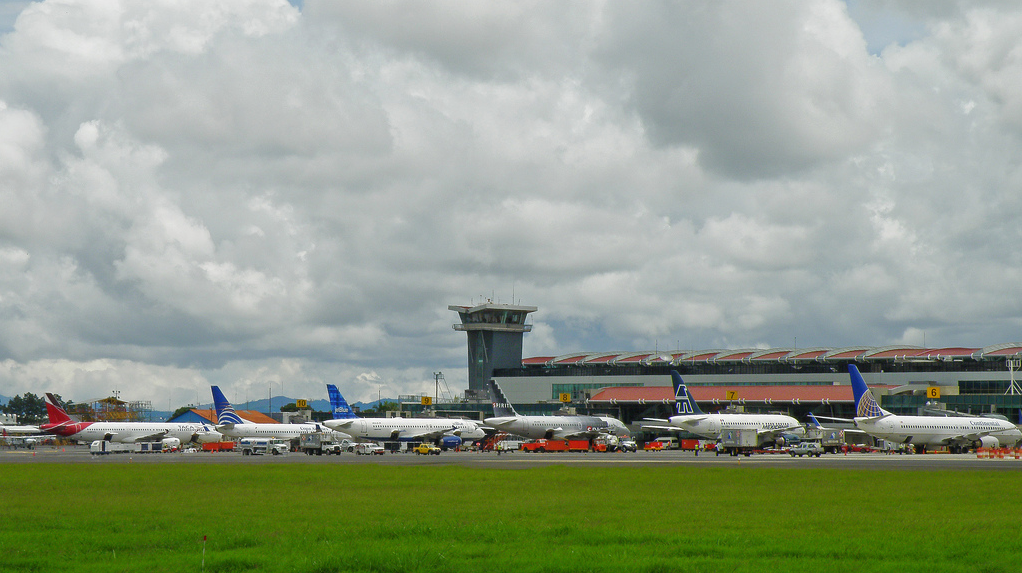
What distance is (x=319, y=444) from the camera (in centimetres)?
9862

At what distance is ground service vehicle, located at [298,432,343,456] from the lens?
98.2 metres

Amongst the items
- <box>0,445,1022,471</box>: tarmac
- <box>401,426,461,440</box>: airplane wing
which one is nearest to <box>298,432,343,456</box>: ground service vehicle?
<box>401,426,461,440</box>: airplane wing

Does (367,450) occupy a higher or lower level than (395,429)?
lower

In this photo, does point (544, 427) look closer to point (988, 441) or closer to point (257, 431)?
point (257, 431)

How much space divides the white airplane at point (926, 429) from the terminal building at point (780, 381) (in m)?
32.7

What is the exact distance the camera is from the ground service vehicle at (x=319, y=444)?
98.2 meters

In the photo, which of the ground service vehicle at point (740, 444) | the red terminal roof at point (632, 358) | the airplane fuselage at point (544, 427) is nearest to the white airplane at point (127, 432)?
the airplane fuselage at point (544, 427)

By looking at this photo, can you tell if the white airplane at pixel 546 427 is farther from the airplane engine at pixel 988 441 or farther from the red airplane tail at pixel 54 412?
the red airplane tail at pixel 54 412

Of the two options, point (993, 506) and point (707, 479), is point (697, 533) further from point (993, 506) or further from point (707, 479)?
point (707, 479)

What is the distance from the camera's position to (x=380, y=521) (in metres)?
25.3

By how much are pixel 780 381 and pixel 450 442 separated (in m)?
71.2

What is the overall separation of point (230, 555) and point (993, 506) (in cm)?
2355

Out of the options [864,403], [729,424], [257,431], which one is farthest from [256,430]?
[864,403]

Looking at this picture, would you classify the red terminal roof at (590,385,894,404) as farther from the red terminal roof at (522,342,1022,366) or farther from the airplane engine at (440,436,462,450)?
the airplane engine at (440,436,462,450)
